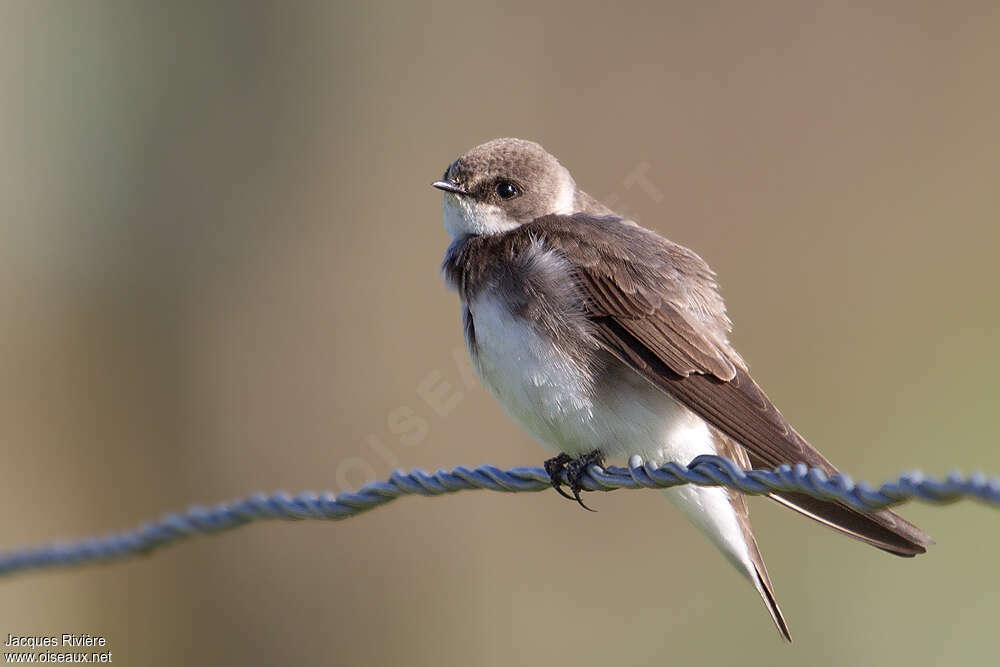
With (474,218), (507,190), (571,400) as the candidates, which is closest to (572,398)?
(571,400)

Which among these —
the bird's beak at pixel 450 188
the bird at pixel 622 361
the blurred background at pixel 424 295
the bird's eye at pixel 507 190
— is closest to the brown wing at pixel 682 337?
the bird at pixel 622 361

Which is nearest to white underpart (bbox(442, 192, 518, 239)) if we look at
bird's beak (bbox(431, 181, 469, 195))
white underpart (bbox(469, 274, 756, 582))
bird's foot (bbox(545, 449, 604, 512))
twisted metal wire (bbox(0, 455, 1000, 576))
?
bird's beak (bbox(431, 181, 469, 195))

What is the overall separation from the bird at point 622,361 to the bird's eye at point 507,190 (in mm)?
283

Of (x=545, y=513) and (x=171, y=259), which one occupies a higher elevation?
(x=171, y=259)

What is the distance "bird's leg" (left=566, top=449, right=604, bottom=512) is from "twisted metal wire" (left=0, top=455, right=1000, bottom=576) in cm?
5

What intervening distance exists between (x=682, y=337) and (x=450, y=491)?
1.08 m

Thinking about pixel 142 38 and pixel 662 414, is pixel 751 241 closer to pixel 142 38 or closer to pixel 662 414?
pixel 662 414

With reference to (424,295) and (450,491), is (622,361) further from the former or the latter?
(424,295)

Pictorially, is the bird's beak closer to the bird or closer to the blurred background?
the bird

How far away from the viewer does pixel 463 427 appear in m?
6.30

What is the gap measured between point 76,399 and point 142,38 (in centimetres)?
252

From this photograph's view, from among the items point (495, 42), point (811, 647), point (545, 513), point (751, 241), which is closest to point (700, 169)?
point (751, 241)

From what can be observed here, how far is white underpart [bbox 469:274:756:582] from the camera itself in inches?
125

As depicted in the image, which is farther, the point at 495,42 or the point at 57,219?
the point at 57,219
